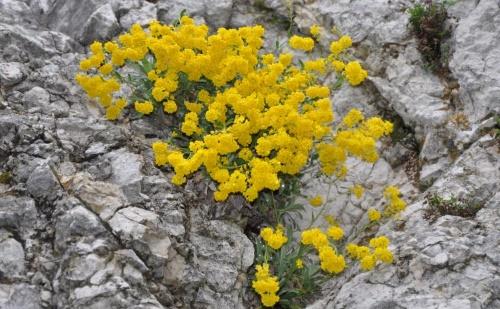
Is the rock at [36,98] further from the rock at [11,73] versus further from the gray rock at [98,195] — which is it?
the gray rock at [98,195]

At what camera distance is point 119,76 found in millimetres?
9797

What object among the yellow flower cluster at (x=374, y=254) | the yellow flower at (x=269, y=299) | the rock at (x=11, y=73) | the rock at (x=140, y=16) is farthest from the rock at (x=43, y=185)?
the rock at (x=140, y=16)

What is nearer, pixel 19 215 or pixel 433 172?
pixel 19 215

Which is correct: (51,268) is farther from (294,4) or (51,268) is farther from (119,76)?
(294,4)

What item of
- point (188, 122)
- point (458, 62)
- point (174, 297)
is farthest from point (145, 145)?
point (458, 62)

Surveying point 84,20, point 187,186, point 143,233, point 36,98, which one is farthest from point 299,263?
point 84,20

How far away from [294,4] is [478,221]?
244 inches

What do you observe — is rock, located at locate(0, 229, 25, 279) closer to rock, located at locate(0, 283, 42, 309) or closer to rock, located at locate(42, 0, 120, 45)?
rock, located at locate(0, 283, 42, 309)

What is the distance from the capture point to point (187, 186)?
28.6 ft

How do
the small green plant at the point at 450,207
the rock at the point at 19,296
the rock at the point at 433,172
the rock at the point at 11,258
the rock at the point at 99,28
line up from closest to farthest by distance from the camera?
the rock at the point at 19,296 < the rock at the point at 11,258 < the small green plant at the point at 450,207 < the rock at the point at 433,172 < the rock at the point at 99,28

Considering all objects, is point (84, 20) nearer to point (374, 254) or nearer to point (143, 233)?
point (143, 233)

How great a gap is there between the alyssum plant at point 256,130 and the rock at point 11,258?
2.19 metres

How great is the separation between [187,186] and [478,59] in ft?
17.4

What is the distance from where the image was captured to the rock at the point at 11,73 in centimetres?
930
